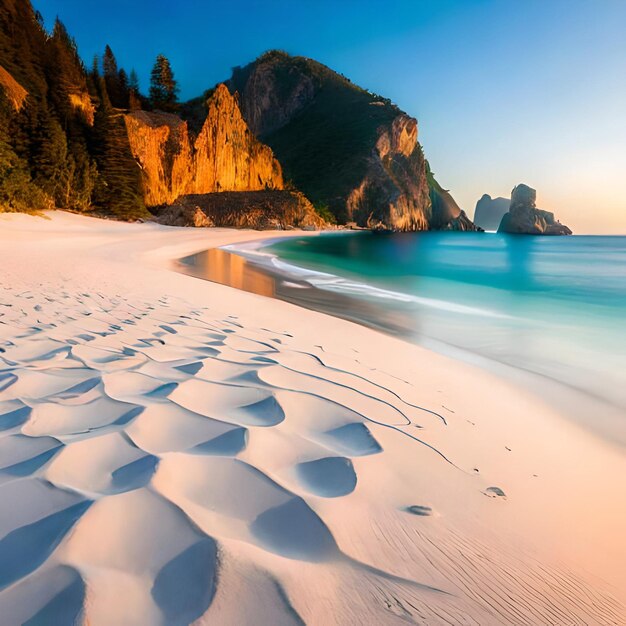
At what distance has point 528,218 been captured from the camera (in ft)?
370

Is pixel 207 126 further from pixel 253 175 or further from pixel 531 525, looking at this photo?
pixel 531 525

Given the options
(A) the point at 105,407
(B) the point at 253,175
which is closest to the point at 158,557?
(A) the point at 105,407

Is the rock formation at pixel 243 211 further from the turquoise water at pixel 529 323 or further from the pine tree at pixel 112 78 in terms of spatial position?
the turquoise water at pixel 529 323

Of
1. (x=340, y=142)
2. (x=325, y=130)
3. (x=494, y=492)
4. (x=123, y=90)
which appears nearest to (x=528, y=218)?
(x=340, y=142)

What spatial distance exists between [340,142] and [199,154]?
53.3 m

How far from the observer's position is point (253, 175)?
52.7 metres

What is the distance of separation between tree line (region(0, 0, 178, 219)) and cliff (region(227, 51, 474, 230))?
4349 centimetres

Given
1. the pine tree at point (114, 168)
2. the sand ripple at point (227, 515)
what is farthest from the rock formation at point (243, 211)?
the sand ripple at point (227, 515)

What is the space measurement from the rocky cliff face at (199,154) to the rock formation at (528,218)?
93371mm

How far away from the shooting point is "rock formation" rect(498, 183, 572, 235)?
112188 mm

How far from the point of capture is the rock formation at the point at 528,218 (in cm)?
11219

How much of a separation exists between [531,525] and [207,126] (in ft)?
162

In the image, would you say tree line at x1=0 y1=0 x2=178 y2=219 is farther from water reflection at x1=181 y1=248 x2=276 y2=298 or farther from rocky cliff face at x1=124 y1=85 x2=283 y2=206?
water reflection at x1=181 y1=248 x2=276 y2=298

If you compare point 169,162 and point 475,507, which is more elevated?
point 169,162
